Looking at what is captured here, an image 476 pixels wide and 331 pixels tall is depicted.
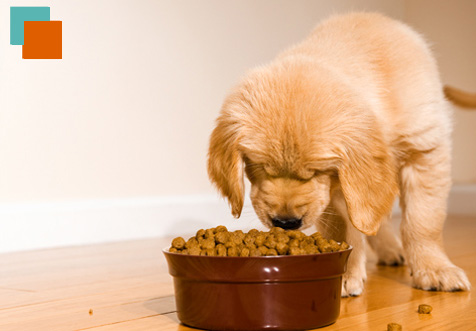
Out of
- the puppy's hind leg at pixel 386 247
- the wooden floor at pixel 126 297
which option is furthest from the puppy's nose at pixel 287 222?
the puppy's hind leg at pixel 386 247

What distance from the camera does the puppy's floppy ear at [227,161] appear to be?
2191 mm

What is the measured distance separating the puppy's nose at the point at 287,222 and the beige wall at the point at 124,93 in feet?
6.64

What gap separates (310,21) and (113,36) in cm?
187

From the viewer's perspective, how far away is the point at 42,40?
377 cm

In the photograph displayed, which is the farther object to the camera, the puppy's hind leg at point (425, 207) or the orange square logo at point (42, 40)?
the orange square logo at point (42, 40)

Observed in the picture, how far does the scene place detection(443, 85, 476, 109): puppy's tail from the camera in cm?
366

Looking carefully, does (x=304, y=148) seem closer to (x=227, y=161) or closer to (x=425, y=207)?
(x=227, y=161)

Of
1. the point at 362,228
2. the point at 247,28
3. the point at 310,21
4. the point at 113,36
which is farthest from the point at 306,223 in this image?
the point at 310,21

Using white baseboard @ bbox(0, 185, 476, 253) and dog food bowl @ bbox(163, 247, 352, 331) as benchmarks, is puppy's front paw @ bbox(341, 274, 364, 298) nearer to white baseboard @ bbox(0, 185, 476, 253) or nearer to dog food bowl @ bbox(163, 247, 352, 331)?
dog food bowl @ bbox(163, 247, 352, 331)

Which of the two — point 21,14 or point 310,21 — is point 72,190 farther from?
point 310,21

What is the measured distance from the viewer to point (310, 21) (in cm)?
536

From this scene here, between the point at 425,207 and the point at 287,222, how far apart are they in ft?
2.35

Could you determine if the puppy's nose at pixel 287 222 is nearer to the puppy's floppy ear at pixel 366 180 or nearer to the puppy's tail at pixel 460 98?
the puppy's floppy ear at pixel 366 180

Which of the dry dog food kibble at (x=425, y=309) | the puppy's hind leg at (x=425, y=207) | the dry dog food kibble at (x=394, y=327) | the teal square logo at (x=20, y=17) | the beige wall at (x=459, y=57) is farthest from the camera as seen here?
the beige wall at (x=459, y=57)
